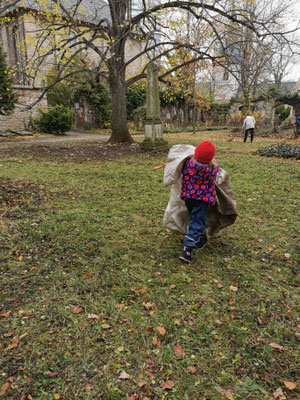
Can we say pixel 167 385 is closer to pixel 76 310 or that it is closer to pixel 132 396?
pixel 132 396

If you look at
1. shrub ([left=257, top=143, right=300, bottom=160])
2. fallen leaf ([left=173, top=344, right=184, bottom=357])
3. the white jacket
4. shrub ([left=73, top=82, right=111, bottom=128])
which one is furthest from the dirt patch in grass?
shrub ([left=73, top=82, right=111, bottom=128])

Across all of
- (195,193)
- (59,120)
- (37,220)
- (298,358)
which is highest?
Result: (59,120)

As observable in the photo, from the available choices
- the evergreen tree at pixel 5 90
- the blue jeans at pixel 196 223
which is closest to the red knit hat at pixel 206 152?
the blue jeans at pixel 196 223

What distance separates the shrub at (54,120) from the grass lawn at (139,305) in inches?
519

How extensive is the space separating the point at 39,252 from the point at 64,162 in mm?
5660

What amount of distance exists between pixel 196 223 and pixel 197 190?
407mm

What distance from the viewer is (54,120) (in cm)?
1722

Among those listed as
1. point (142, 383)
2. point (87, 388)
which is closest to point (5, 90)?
point (87, 388)

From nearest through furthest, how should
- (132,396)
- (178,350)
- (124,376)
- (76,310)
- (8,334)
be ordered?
(132,396) < (124,376) < (178,350) < (8,334) < (76,310)

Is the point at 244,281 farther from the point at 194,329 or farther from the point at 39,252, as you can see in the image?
the point at 39,252

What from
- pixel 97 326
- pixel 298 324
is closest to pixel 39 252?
pixel 97 326

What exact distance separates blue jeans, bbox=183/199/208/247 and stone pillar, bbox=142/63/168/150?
24.2 ft

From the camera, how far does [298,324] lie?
2555 mm

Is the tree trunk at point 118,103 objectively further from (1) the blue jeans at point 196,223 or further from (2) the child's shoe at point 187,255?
(2) the child's shoe at point 187,255
